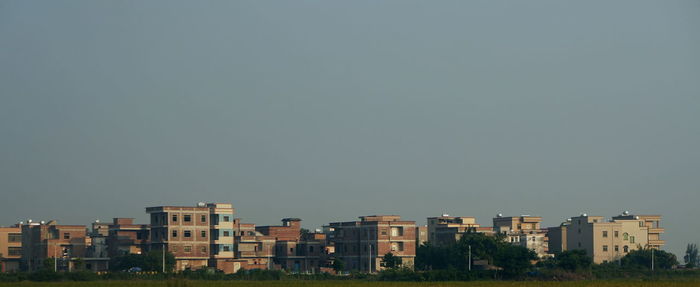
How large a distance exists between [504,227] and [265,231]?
3238 cm

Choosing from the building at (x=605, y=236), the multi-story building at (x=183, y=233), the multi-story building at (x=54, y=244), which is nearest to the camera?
the multi-story building at (x=183, y=233)

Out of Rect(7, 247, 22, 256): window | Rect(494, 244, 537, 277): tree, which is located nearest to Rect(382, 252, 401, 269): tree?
Rect(494, 244, 537, 277): tree

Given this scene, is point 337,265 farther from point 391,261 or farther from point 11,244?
point 11,244

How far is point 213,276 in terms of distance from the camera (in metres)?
100

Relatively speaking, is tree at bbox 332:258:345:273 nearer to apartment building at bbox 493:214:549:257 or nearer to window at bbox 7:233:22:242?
apartment building at bbox 493:214:549:257

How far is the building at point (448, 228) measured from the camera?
133 meters

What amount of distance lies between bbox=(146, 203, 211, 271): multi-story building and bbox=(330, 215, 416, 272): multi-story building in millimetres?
16943

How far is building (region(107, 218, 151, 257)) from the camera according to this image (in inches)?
4635

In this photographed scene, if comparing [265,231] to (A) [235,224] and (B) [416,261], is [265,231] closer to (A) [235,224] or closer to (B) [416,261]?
(A) [235,224]

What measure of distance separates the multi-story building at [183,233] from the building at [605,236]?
46.1 metres

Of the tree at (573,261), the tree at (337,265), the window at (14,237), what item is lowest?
the tree at (337,265)

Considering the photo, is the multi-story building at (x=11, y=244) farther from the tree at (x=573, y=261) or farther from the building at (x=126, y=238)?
the tree at (x=573, y=261)

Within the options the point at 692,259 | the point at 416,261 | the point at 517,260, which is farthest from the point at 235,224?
the point at 692,259

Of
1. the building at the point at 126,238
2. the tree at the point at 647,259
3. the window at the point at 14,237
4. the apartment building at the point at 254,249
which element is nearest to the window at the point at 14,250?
the window at the point at 14,237
